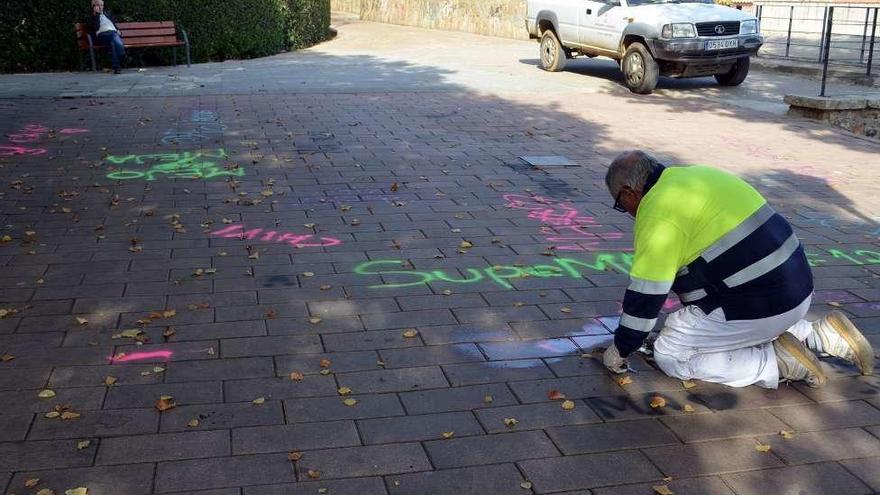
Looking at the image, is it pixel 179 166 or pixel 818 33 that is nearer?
pixel 179 166

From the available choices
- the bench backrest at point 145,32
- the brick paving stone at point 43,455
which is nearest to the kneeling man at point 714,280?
the brick paving stone at point 43,455

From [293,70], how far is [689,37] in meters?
7.01

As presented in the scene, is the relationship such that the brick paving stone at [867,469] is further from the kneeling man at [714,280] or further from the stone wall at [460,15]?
the stone wall at [460,15]

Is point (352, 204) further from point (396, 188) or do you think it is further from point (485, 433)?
Result: point (485, 433)

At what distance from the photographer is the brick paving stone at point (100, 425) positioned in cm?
359

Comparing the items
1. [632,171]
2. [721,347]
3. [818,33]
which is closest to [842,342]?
[721,347]

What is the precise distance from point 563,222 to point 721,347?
2.82m

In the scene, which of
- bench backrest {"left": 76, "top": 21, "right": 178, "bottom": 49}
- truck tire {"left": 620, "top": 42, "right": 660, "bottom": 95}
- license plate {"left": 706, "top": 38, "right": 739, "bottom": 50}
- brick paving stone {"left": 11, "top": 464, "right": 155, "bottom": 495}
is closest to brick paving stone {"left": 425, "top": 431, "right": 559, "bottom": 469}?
brick paving stone {"left": 11, "top": 464, "right": 155, "bottom": 495}

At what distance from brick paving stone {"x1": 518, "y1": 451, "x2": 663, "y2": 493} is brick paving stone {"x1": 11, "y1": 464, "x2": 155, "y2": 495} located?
4.70 feet

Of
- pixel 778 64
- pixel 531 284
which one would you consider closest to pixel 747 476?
pixel 531 284

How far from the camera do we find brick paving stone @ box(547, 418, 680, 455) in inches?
142

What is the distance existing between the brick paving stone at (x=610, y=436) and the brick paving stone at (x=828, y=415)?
0.59 metres

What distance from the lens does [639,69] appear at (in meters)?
13.9

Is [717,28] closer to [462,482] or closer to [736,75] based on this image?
[736,75]
